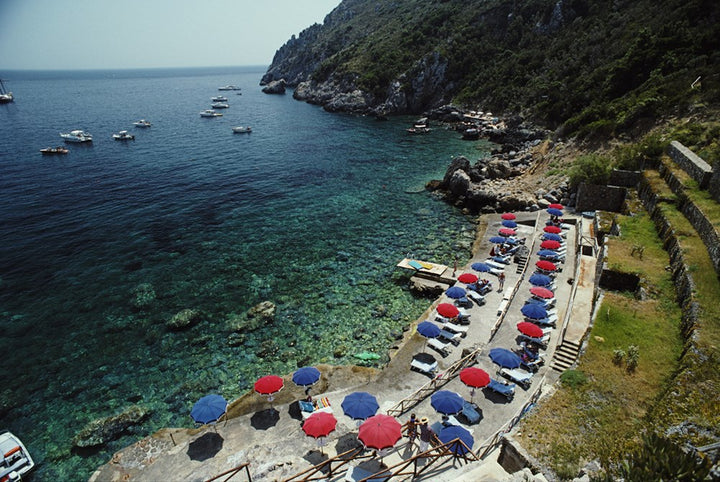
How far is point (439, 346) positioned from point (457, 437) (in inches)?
326

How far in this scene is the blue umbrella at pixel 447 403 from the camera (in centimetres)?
1680

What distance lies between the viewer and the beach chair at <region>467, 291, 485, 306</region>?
2819 centimetres

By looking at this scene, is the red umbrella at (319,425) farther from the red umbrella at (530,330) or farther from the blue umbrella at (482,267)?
the blue umbrella at (482,267)

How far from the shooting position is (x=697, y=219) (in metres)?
26.2

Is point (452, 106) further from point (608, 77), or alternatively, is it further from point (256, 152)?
point (256, 152)

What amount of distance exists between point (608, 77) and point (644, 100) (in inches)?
778

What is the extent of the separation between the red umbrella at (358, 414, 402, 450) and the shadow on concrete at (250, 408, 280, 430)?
5.92m

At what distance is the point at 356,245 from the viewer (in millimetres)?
38688

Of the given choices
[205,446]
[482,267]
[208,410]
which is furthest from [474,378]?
[482,267]

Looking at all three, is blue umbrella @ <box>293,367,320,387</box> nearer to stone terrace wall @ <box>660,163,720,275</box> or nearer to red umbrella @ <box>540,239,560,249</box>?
red umbrella @ <box>540,239,560,249</box>

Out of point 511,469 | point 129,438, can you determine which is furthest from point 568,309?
point 129,438

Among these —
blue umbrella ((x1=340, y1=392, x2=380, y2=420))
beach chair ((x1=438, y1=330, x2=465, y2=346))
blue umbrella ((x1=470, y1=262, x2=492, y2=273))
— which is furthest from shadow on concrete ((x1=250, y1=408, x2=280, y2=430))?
blue umbrella ((x1=470, y1=262, x2=492, y2=273))

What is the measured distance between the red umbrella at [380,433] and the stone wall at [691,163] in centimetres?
3233

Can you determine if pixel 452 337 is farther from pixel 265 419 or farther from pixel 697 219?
pixel 697 219
